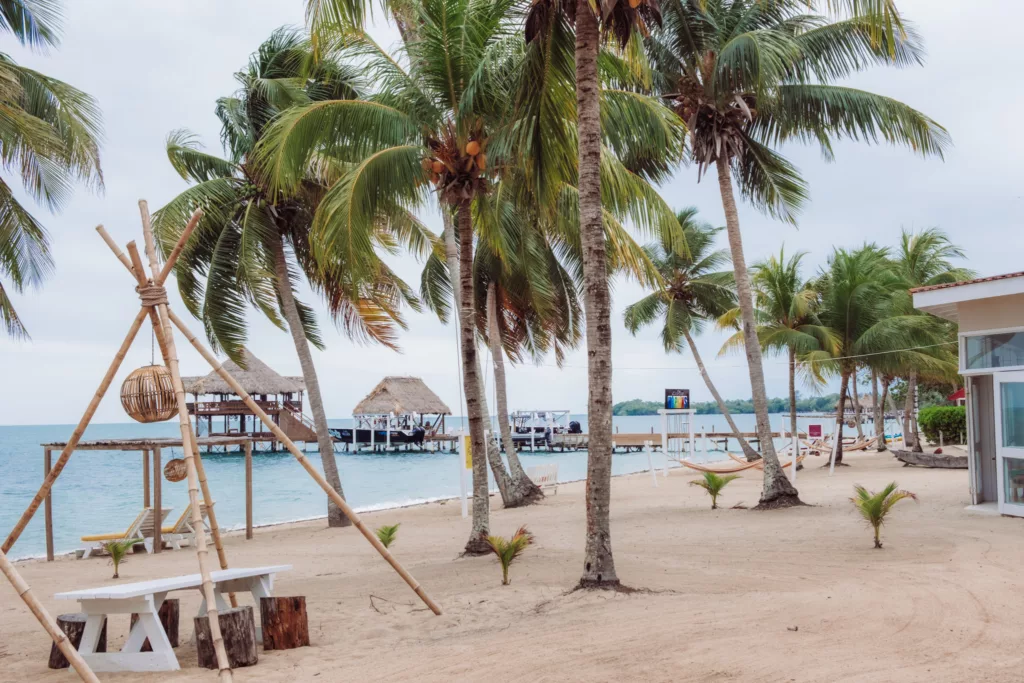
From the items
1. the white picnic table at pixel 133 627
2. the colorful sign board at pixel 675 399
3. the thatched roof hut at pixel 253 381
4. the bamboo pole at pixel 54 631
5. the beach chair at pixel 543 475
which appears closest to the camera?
the bamboo pole at pixel 54 631

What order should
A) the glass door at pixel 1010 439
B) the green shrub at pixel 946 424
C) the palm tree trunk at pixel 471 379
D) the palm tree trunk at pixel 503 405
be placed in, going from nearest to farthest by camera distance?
1. the palm tree trunk at pixel 471 379
2. the glass door at pixel 1010 439
3. the palm tree trunk at pixel 503 405
4. the green shrub at pixel 946 424

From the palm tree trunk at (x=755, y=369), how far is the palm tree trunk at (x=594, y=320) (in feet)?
19.2

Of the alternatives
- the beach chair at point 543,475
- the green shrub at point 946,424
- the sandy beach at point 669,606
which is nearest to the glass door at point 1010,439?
the sandy beach at point 669,606

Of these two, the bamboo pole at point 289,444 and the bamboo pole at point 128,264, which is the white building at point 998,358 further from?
the bamboo pole at point 128,264

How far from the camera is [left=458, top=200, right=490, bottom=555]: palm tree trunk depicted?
923 cm

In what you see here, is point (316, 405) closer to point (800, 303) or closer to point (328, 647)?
point (328, 647)

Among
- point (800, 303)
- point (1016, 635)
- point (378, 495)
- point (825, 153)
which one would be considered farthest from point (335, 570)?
point (378, 495)

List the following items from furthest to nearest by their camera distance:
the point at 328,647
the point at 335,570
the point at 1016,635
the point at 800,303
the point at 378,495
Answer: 1. the point at 378,495
2. the point at 800,303
3. the point at 335,570
4. the point at 328,647
5. the point at 1016,635

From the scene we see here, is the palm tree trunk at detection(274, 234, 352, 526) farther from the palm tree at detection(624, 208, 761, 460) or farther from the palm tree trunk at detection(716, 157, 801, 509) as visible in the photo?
the palm tree at detection(624, 208, 761, 460)

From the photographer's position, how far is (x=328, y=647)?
5.63 meters

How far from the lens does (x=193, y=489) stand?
18.0 feet

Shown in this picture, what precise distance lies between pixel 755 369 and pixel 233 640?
8.90 m

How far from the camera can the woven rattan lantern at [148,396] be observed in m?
9.31

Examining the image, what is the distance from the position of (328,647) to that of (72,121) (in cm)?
745
